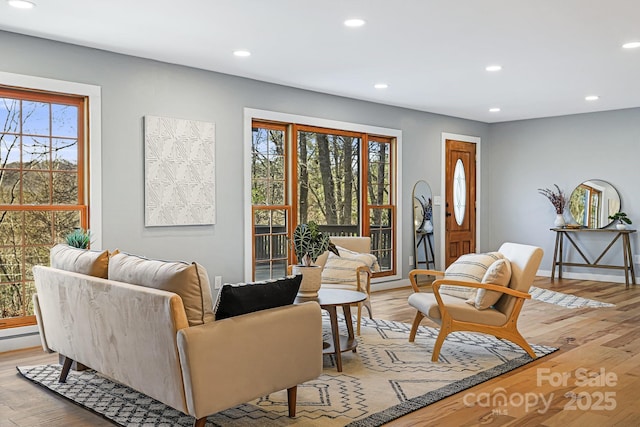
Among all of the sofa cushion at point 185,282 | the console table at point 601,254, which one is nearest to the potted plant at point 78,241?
the sofa cushion at point 185,282

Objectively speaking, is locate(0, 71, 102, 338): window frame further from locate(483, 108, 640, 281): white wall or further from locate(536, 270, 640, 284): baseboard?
locate(536, 270, 640, 284): baseboard

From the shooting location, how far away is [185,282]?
2.79m

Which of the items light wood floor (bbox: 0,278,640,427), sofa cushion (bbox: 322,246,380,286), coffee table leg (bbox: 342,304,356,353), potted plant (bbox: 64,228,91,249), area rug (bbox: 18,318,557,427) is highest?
potted plant (bbox: 64,228,91,249)

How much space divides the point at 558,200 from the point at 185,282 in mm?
7482

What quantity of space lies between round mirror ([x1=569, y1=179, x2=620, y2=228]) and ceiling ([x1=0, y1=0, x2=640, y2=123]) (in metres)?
2.11

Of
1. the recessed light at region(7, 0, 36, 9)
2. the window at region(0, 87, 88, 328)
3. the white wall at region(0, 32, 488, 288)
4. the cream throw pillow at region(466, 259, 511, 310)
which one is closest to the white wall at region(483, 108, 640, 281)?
the white wall at region(0, 32, 488, 288)

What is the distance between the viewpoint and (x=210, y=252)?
595 cm

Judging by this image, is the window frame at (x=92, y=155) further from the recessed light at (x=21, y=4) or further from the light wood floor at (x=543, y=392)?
the light wood floor at (x=543, y=392)

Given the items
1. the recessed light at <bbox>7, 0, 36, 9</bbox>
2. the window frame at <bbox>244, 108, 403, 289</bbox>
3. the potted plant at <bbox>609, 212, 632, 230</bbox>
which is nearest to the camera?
the recessed light at <bbox>7, 0, 36, 9</bbox>

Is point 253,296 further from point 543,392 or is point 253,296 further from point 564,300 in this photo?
point 564,300

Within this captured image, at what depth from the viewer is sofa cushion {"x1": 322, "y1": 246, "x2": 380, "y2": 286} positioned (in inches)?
213

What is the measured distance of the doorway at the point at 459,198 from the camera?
29.6 feet

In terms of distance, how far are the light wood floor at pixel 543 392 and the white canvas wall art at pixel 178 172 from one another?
163 cm

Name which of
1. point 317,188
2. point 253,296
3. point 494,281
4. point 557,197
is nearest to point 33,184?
point 253,296
